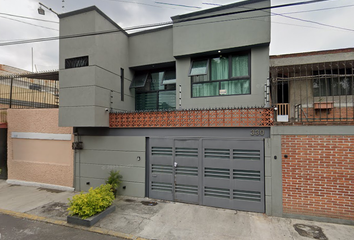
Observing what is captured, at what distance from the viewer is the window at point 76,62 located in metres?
5.68

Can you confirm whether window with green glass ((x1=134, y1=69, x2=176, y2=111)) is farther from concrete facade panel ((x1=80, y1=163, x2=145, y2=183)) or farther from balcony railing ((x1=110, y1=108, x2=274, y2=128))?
concrete facade panel ((x1=80, y1=163, x2=145, y2=183))

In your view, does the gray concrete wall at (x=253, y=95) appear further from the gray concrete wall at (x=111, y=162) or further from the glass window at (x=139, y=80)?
the gray concrete wall at (x=111, y=162)

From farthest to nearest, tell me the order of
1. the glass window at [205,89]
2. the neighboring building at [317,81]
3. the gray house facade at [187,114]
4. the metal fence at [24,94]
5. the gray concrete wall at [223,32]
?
the metal fence at [24,94], the neighboring building at [317,81], the glass window at [205,89], the gray concrete wall at [223,32], the gray house facade at [187,114]

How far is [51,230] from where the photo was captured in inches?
153

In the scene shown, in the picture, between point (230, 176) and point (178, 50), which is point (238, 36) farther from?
→ point (230, 176)

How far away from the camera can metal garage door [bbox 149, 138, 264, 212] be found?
4578 millimetres

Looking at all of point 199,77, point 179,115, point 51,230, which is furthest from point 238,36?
point 51,230

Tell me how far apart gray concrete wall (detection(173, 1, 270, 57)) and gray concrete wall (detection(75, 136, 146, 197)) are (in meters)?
3.58

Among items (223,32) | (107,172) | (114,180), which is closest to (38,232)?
(114,180)

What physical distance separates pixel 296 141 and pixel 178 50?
4486mm

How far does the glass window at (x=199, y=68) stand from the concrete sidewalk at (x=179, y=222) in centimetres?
413

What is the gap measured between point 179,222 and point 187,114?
283 cm

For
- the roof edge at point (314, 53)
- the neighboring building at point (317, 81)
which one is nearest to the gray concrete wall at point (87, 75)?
the neighboring building at point (317, 81)

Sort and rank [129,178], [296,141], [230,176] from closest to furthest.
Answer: [296,141] → [230,176] → [129,178]
